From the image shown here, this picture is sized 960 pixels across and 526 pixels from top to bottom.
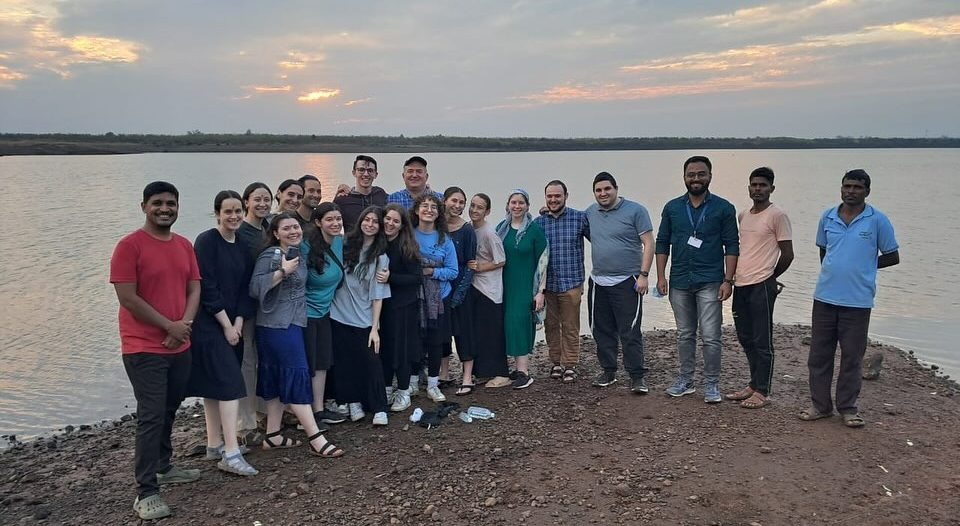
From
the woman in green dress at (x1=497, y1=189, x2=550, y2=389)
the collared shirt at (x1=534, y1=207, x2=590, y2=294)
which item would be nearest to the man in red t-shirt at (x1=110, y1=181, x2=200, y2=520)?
the woman in green dress at (x1=497, y1=189, x2=550, y2=389)

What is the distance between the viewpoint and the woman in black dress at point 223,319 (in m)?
4.07

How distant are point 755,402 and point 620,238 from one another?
177 cm

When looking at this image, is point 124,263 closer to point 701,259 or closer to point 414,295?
point 414,295

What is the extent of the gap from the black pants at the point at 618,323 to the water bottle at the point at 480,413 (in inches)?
52.5

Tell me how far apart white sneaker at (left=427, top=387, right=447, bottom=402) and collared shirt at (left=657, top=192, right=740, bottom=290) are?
7.42ft

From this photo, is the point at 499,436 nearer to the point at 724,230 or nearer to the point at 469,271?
the point at 469,271

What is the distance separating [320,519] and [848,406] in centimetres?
400

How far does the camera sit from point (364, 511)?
150 inches

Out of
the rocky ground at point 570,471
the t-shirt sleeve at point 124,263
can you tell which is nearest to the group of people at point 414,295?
the t-shirt sleeve at point 124,263

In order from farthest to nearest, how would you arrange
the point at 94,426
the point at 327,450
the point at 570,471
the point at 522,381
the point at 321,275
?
the point at 94,426 → the point at 522,381 → the point at 321,275 → the point at 327,450 → the point at 570,471

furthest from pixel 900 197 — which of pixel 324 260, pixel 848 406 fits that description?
pixel 324 260

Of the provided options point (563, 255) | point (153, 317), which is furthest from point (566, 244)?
point (153, 317)

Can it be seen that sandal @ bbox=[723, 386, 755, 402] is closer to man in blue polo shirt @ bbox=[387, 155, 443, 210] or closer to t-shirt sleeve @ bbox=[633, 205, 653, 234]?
t-shirt sleeve @ bbox=[633, 205, 653, 234]

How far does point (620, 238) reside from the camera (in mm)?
5621
